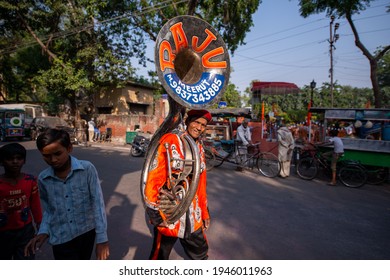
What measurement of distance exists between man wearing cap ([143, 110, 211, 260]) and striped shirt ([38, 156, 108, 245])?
1.27 ft

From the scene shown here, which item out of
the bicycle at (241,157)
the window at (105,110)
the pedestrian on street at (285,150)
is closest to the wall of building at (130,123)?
the window at (105,110)

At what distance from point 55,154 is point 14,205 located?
0.74 metres

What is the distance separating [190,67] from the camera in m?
2.00

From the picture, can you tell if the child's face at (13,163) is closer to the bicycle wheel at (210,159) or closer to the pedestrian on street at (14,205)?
the pedestrian on street at (14,205)

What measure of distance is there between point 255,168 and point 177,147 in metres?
6.51

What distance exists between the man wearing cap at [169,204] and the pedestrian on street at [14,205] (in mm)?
1010

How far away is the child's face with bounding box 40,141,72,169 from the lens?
1.56 m

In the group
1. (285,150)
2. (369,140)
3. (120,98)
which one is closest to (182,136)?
(285,150)

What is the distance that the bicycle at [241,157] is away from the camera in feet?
23.0

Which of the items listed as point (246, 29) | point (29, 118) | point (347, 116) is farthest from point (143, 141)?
point (29, 118)

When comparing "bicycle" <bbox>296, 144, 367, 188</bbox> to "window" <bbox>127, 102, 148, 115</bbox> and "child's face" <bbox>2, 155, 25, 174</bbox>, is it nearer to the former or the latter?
"child's face" <bbox>2, 155, 25, 174</bbox>

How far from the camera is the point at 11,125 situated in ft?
45.8

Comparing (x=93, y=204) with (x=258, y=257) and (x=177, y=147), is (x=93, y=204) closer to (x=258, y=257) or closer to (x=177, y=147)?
(x=177, y=147)

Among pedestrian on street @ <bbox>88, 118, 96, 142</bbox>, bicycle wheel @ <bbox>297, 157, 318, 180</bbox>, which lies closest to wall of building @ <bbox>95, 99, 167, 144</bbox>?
pedestrian on street @ <bbox>88, 118, 96, 142</bbox>
